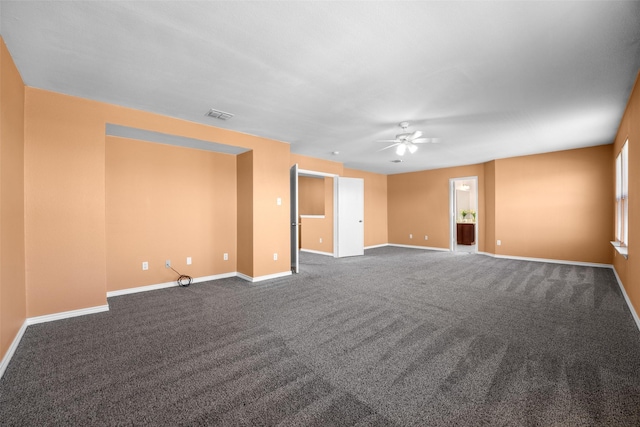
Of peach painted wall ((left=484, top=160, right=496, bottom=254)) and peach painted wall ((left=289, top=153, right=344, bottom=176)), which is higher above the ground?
peach painted wall ((left=289, top=153, right=344, bottom=176))

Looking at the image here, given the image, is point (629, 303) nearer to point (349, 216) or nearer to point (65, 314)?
point (349, 216)

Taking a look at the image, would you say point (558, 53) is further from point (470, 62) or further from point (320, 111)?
point (320, 111)

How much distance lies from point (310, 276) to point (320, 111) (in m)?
2.82

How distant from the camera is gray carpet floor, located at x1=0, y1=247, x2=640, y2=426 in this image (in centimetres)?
160

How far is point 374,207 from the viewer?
8.79 meters

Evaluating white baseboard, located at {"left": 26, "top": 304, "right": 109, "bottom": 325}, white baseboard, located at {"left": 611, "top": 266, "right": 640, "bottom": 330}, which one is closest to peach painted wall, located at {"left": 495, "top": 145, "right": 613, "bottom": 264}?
white baseboard, located at {"left": 611, "top": 266, "right": 640, "bottom": 330}

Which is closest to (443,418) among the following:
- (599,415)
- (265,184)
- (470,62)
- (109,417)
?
(599,415)

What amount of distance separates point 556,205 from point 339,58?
6107mm

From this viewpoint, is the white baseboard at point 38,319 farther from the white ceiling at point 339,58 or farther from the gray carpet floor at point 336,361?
the white ceiling at point 339,58

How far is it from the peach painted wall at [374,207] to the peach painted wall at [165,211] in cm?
424

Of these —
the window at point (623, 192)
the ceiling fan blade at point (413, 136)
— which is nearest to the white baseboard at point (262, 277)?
the ceiling fan blade at point (413, 136)

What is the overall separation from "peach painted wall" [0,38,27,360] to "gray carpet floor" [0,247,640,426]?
0.99 feet

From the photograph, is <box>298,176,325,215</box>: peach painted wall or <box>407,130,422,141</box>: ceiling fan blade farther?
<box>298,176,325,215</box>: peach painted wall

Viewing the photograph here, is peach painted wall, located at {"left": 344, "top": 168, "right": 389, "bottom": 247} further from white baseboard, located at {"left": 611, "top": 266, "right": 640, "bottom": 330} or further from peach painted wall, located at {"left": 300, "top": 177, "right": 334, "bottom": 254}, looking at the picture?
white baseboard, located at {"left": 611, "top": 266, "right": 640, "bottom": 330}
